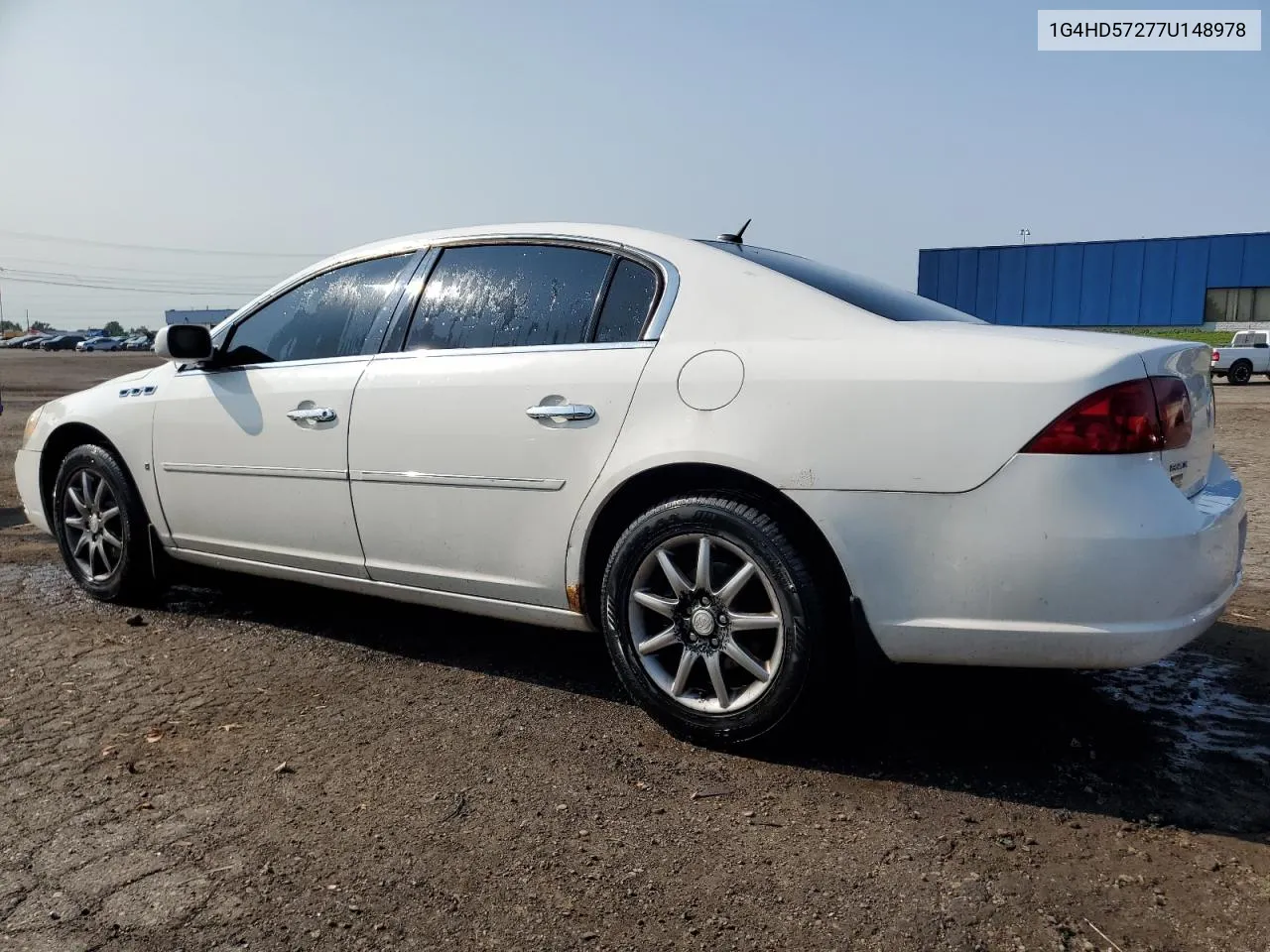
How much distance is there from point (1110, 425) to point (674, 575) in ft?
3.98

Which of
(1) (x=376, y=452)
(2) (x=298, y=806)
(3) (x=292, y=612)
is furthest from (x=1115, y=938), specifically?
(3) (x=292, y=612)

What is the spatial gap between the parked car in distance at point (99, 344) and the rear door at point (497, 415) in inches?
3135

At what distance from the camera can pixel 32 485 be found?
16.2 ft

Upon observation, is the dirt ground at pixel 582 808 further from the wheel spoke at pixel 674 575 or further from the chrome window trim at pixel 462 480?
the chrome window trim at pixel 462 480

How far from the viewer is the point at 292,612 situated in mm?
4551

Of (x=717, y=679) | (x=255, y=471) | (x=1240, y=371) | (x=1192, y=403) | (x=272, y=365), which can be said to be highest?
(x=272, y=365)

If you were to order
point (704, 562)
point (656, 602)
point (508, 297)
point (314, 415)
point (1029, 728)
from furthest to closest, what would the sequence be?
point (314, 415)
point (508, 297)
point (1029, 728)
point (656, 602)
point (704, 562)

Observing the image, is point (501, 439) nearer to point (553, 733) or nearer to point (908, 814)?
point (553, 733)

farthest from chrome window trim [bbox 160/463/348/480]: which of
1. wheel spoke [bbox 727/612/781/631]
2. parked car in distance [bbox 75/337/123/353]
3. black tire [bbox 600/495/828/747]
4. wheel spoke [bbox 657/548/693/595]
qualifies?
parked car in distance [bbox 75/337/123/353]

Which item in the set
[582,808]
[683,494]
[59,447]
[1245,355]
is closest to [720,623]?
[683,494]

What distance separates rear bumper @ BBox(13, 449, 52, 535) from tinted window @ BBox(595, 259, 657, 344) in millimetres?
3220

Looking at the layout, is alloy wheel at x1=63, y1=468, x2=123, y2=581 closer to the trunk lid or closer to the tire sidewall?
the tire sidewall

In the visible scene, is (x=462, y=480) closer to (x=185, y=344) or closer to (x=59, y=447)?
(x=185, y=344)

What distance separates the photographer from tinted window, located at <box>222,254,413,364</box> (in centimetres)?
386
